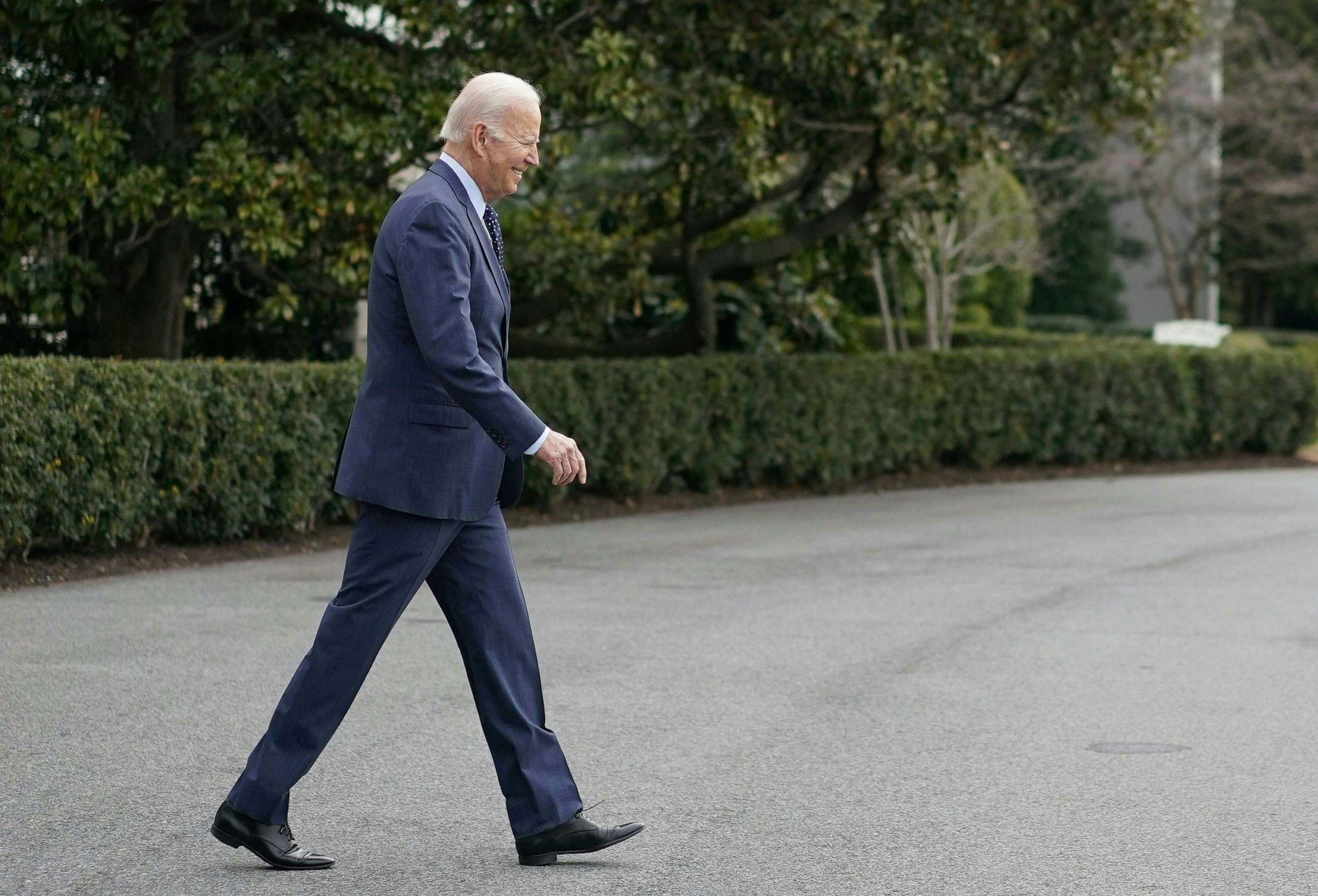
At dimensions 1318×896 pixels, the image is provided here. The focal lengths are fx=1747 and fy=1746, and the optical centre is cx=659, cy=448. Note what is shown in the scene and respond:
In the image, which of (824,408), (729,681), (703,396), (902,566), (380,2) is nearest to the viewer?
(729,681)

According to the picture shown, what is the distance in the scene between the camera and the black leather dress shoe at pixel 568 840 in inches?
173

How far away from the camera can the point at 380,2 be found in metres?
12.4

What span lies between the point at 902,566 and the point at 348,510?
4054 mm

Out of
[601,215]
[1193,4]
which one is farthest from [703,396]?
[1193,4]

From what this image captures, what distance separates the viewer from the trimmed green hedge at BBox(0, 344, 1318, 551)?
9.74 meters

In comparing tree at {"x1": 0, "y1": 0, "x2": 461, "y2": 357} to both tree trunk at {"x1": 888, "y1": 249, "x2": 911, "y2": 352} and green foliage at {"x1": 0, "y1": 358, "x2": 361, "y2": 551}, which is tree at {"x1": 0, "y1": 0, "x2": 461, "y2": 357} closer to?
green foliage at {"x1": 0, "y1": 358, "x2": 361, "y2": 551}

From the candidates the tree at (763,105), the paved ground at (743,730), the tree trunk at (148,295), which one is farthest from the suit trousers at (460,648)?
the tree trunk at (148,295)

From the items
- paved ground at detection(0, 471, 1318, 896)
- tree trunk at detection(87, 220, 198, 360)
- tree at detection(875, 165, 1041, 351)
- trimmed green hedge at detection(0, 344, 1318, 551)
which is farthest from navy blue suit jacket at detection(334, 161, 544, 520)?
tree at detection(875, 165, 1041, 351)

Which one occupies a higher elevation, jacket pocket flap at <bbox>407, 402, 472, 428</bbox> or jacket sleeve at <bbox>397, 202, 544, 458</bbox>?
jacket sleeve at <bbox>397, 202, 544, 458</bbox>

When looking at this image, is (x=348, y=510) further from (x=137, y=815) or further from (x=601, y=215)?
(x=137, y=815)

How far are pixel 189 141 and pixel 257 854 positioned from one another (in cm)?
964

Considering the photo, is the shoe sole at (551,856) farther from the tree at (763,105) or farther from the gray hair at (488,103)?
the tree at (763,105)

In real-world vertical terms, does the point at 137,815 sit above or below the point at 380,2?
below

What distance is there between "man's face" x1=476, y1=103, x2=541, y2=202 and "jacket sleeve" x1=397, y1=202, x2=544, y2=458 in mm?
229
